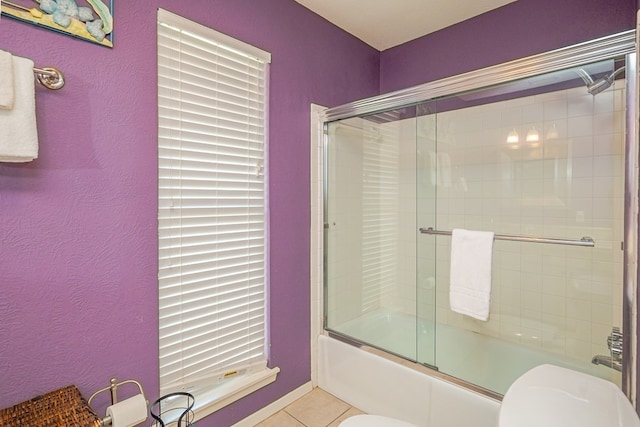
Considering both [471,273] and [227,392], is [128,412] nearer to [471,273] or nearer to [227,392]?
[227,392]

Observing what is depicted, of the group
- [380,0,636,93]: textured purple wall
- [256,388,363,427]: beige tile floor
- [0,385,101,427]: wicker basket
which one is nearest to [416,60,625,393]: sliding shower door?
[380,0,636,93]: textured purple wall

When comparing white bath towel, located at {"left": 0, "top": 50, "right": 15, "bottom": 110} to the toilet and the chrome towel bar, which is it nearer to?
the chrome towel bar

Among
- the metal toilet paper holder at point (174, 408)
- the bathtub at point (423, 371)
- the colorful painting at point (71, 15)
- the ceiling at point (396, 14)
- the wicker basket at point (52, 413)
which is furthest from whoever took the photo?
the ceiling at point (396, 14)

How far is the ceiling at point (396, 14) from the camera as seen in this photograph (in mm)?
1956

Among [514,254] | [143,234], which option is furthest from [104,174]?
[514,254]

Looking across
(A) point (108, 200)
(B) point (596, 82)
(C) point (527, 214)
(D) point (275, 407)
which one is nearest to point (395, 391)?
(D) point (275, 407)

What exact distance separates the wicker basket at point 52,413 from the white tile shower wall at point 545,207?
5.80 feet

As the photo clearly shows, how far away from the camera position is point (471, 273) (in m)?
1.75

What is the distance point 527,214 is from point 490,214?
0.65 ft

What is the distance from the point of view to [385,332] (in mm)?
2123

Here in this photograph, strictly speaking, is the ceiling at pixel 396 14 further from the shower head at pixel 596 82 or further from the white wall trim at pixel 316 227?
the shower head at pixel 596 82

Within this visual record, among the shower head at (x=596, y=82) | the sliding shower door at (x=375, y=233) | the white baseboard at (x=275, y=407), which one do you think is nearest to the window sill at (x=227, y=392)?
the white baseboard at (x=275, y=407)

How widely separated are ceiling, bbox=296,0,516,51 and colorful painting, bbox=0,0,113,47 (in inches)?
44.2

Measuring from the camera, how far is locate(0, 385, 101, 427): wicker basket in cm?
95
